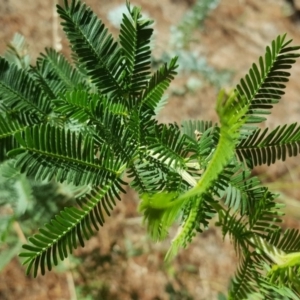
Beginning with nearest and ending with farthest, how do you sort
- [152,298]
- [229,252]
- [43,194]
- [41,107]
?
[41,107], [43,194], [152,298], [229,252]

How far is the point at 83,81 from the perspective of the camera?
1157mm

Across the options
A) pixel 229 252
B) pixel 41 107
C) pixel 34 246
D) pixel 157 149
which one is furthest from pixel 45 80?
pixel 229 252

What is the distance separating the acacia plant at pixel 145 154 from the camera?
782mm

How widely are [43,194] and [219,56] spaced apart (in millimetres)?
1753

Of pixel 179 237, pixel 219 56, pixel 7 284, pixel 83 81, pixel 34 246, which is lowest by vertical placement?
pixel 7 284

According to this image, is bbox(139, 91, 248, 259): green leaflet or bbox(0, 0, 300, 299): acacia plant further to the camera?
bbox(0, 0, 300, 299): acacia plant

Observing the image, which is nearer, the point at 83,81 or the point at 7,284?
the point at 83,81

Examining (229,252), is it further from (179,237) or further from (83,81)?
(179,237)

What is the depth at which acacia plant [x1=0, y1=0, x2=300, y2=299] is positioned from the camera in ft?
2.57

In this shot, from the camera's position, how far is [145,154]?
90cm

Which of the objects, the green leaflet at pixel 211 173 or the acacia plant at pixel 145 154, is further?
the acacia plant at pixel 145 154

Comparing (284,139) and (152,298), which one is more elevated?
(284,139)

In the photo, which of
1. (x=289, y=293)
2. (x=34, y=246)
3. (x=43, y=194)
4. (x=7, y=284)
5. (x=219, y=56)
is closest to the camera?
(x=34, y=246)

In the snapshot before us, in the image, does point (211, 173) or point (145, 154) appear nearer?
point (211, 173)
